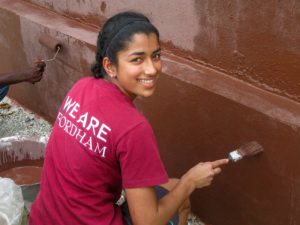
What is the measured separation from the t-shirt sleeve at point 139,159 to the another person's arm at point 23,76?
74.0 inches

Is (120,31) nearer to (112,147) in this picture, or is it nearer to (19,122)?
(112,147)

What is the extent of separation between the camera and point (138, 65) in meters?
1.88

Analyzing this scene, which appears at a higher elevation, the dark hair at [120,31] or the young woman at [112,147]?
the dark hair at [120,31]

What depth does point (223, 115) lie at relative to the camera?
253 cm

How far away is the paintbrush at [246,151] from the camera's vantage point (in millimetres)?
2342

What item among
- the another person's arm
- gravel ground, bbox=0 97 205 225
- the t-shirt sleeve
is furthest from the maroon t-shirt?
gravel ground, bbox=0 97 205 225

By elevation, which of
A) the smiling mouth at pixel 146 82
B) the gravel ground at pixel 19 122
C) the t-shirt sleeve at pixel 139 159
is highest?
the smiling mouth at pixel 146 82

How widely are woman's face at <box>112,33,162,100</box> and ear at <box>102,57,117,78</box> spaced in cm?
2

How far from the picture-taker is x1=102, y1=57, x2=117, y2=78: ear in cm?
194

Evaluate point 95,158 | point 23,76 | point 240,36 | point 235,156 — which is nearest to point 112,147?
point 95,158

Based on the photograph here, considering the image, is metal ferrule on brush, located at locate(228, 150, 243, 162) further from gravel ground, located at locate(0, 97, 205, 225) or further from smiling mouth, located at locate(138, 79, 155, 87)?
gravel ground, located at locate(0, 97, 205, 225)

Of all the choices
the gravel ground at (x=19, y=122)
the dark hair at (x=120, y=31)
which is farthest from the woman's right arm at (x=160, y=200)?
the gravel ground at (x=19, y=122)

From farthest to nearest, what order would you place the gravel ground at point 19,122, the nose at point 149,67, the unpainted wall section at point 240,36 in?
the gravel ground at point 19,122 < the unpainted wall section at point 240,36 < the nose at point 149,67

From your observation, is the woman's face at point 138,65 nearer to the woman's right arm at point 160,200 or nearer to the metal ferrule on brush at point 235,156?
the woman's right arm at point 160,200
